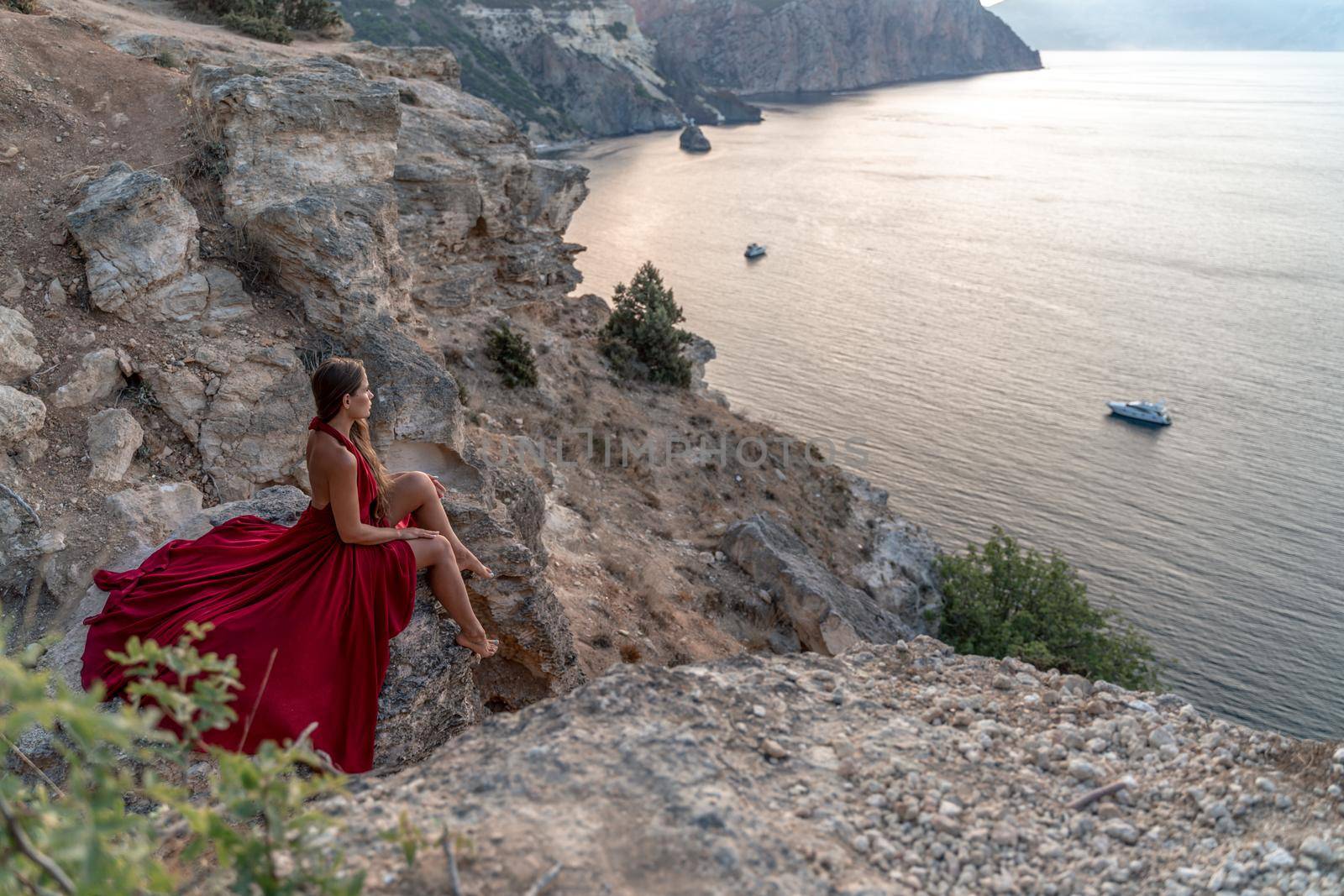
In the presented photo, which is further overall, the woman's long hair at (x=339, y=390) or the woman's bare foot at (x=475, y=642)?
the woman's bare foot at (x=475, y=642)

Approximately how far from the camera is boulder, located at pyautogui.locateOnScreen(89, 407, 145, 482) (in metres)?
7.72

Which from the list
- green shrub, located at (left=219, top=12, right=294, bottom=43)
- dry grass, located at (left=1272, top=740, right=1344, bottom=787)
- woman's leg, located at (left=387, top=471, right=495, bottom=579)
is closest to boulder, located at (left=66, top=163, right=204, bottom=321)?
woman's leg, located at (left=387, top=471, right=495, bottom=579)

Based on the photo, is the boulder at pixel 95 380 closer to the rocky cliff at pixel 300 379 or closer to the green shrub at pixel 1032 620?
the rocky cliff at pixel 300 379

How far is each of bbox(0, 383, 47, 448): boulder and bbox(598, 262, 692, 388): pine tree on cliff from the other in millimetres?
16961

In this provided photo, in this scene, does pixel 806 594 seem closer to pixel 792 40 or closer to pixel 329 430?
pixel 329 430

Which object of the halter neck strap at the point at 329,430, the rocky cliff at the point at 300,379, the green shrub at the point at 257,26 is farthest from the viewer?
the green shrub at the point at 257,26

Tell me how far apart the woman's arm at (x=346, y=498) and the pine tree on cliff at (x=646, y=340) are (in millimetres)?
18497

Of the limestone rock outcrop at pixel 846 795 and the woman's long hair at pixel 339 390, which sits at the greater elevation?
the woman's long hair at pixel 339 390

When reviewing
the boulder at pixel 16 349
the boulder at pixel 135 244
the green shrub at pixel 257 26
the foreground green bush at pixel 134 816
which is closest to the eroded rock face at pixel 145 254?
the boulder at pixel 135 244

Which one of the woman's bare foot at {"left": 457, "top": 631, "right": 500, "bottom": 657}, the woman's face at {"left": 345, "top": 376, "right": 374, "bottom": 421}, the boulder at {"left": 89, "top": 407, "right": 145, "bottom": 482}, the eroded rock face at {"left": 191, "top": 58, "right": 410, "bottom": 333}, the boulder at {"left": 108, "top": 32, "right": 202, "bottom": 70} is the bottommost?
the woman's bare foot at {"left": 457, "top": 631, "right": 500, "bottom": 657}

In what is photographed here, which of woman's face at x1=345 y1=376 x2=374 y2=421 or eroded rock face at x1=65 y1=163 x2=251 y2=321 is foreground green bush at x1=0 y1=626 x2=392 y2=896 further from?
eroded rock face at x1=65 y1=163 x2=251 y2=321

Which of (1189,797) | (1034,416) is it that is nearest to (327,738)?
(1189,797)

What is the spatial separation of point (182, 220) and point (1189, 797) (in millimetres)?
10584

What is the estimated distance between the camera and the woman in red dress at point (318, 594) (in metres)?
5.16
